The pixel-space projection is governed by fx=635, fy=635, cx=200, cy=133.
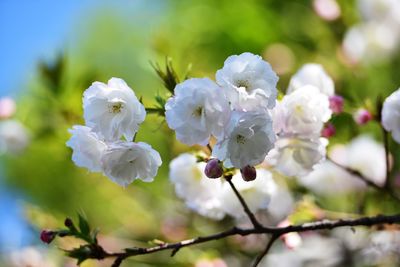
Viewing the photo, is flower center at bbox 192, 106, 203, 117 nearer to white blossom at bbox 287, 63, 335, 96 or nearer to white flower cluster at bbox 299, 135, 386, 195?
white blossom at bbox 287, 63, 335, 96

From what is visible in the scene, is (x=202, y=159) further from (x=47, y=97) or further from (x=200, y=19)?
(x=200, y=19)

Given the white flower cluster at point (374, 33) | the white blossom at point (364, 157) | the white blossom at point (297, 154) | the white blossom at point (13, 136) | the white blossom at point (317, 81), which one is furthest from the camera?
the white flower cluster at point (374, 33)

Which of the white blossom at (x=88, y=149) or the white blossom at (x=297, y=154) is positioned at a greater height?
the white blossom at (x=297, y=154)

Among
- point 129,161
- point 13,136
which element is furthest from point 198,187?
point 13,136

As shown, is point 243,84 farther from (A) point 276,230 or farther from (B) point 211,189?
(B) point 211,189

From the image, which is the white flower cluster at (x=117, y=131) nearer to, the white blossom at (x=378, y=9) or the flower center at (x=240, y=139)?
the flower center at (x=240, y=139)

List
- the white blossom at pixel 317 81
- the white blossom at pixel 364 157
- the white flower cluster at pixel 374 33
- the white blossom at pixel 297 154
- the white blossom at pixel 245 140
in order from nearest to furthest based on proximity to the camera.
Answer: the white blossom at pixel 245 140, the white blossom at pixel 297 154, the white blossom at pixel 317 81, the white blossom at pixel 364 157, the white flower cluster at pixel 374 33

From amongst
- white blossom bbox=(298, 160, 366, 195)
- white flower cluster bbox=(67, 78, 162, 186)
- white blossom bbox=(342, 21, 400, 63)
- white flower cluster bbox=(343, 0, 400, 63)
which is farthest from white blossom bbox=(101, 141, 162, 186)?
white blossom bbox=(342, 21, 400, 63)

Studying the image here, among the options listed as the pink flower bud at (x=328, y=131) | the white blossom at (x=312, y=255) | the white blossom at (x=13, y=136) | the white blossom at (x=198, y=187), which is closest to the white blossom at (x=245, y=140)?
the pink flower bud at (x=328, y=131)
